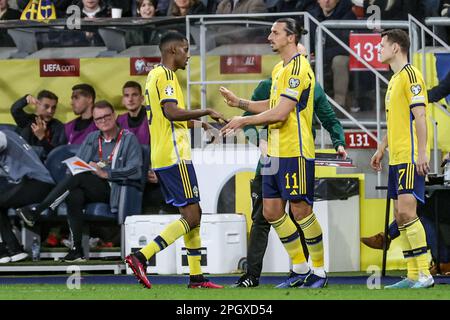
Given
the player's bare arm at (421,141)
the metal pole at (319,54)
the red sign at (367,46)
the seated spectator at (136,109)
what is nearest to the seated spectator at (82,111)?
the seated spectator at (136,109)

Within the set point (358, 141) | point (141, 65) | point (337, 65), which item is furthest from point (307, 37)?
point (141, 65)

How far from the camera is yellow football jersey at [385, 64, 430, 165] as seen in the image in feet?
37.5

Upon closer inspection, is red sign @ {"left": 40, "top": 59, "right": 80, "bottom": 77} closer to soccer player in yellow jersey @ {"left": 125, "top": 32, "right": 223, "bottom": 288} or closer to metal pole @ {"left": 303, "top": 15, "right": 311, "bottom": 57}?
metal pole @ {"left": 303, "top": 15, "right": 311, "bottom": 57}

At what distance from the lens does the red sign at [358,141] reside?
52.3ft

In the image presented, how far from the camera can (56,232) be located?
17047 millimetres

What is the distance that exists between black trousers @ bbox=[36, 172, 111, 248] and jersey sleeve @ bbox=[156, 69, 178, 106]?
4.60 meters

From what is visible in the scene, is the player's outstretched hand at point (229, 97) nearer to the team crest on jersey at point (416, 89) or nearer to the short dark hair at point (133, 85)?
the team crest on jersey at point (416, 89)

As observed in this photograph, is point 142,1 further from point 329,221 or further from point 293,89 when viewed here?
point 293,89

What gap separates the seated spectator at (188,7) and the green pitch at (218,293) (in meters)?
5.79

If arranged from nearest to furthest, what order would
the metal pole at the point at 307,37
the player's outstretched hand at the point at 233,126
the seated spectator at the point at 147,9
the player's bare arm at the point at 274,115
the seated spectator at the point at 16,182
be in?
1. the player's outstretched hand at the point at 233,126
2. the player's bare arm at the point at 274,115
3. the metal pole at the point at 307,37
4. the seated spectator at the point at 16,182
5. the seated spectator at the point at 147,9

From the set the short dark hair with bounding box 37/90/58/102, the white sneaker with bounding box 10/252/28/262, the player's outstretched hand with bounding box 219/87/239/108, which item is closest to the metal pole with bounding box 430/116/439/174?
the player's outstretched hand with bounding box 219/87/239/108

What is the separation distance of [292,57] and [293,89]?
1.29 ft

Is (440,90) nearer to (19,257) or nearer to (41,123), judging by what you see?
(41,123)

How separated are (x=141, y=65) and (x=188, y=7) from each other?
106 cm
